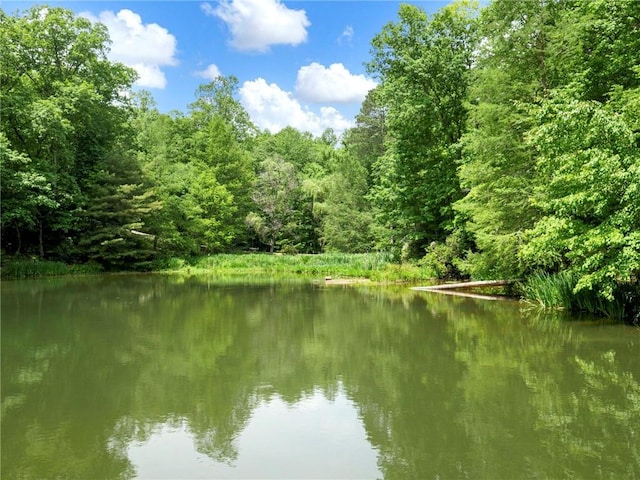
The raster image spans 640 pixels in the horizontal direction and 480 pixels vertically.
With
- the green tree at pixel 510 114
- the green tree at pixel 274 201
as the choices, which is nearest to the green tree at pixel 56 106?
the green tree at pixel 274 201

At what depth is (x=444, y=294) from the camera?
1827cm

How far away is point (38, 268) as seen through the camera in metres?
25.1

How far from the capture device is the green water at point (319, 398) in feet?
14.8

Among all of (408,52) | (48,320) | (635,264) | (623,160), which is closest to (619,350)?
(635,264)

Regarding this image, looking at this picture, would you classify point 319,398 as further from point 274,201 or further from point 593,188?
point 274,201

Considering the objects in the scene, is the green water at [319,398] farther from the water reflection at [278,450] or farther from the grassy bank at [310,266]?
the grassy bank at [310,266]

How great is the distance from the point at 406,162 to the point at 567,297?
47.2ft

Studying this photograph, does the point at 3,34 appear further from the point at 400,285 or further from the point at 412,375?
the point at 412,375

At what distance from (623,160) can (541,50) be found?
20.8 feet

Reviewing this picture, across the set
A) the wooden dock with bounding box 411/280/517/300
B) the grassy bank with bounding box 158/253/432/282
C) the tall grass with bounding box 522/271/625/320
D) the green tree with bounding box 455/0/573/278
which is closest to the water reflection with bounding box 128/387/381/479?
the tall grass with bounding box 522/271/625/320

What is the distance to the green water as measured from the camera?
4508 millimetres

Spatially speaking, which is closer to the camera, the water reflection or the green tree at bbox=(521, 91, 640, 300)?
the water reflection

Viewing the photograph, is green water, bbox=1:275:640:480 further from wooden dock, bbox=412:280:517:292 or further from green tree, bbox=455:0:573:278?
wooden dock, bbox=412:280:517:292

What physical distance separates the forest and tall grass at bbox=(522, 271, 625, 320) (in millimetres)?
59
